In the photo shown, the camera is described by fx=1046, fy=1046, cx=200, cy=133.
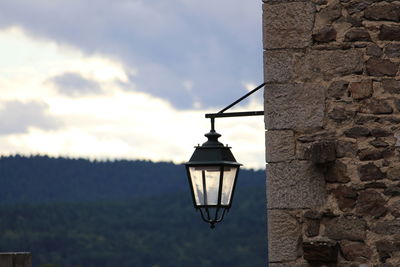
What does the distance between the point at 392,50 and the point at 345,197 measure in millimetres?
827

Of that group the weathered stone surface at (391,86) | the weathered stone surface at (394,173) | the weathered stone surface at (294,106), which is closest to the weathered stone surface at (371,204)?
the weathered stone surface at (394,173)

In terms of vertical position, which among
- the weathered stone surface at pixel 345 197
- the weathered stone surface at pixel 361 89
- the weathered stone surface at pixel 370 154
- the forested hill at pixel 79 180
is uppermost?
the forested hill at pixel 79 180

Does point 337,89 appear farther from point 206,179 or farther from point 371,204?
point 206,179

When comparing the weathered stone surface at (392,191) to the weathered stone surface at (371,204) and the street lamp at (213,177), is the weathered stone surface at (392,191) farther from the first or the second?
the street lamp at (213,177)

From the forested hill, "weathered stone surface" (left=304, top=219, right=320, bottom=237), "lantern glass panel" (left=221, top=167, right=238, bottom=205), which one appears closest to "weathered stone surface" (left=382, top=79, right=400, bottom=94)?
"weathered stone surface" (left=304, top=219, right=320, bottom=237)

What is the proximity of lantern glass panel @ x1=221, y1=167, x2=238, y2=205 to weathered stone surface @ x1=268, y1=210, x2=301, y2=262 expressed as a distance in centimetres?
51

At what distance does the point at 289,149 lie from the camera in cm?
558

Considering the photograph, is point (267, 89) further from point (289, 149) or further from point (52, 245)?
point (52, 245)

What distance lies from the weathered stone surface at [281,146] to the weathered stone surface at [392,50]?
669 millimetres

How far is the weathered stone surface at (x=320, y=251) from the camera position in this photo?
5.42 m

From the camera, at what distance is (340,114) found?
555 cm

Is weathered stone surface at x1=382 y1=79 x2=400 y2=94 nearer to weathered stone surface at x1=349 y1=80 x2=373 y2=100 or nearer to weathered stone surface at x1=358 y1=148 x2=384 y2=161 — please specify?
weathered stone surface at x1=349 y1=80 x2=373 y2=100

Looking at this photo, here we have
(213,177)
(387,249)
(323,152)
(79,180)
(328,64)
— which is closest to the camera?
(387,249)

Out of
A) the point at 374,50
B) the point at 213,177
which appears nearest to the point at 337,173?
the point at 374,50
